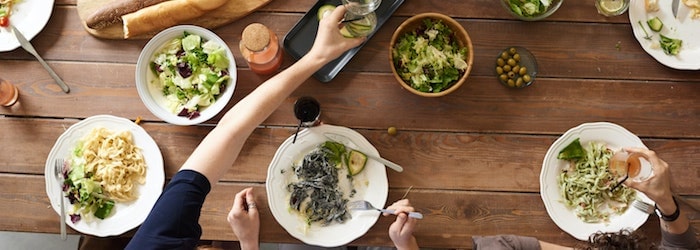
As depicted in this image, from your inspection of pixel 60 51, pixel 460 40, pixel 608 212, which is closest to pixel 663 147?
pixel 608 212

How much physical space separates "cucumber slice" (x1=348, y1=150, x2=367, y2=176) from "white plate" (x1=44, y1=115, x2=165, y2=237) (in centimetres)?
74

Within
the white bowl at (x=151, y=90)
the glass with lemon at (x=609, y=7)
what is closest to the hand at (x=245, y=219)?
the white bowl at (x=151, y=90)

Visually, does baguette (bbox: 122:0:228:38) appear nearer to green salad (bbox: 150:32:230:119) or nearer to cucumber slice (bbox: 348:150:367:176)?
green salad (bbox: 150:32:230:119)

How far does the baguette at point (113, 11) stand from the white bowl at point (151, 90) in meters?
0.17

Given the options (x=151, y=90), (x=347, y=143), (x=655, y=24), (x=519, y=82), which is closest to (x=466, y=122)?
(x=519, y=82)

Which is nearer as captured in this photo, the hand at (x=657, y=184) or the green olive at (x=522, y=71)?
the hand at (x=657, y=184)

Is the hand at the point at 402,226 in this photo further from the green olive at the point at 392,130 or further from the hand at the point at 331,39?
the hand at the point at 331,39

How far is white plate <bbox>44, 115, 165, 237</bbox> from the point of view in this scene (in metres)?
2.02

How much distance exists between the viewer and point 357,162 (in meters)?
→ 2.01

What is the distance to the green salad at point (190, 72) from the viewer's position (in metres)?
2.02

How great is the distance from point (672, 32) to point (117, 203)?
228 centimetres

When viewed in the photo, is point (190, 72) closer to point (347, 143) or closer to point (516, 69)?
point (347, 143)

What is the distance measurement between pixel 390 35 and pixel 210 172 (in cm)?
89

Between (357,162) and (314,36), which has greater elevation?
(314,36)
